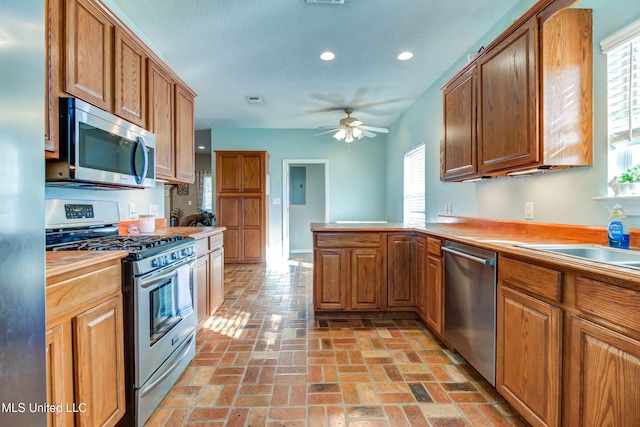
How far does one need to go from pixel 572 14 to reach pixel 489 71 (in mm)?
483

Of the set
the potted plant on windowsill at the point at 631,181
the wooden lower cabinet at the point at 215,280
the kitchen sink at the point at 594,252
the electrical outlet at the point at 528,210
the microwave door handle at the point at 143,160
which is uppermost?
the microwave door handle at the point at 143,160

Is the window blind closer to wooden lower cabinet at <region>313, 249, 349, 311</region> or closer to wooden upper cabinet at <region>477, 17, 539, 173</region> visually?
wooden upper cabinet at <region>477, 17, 539, 173</region>

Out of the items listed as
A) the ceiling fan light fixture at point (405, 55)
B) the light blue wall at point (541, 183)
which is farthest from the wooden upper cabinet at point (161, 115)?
the light blue wall at point (541, 183)

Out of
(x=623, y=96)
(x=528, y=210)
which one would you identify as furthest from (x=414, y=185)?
(x=623, y=96)

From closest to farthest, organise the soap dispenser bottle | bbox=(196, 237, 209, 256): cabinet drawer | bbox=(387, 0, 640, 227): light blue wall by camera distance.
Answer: the soap dispenser bottle < bbox=(387, 0, 640, 227): light blue wall < bbox=(196, 237, 209, 256): cabinet drawer

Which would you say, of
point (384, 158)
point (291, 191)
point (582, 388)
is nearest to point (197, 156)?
point (291, 191)

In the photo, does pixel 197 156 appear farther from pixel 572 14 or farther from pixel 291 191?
pixel 572 14

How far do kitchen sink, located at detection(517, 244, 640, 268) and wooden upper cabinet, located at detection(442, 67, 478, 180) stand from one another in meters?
0.89

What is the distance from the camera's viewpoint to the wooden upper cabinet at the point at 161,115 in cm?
227

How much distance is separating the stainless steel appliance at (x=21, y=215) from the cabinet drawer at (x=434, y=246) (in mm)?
2234

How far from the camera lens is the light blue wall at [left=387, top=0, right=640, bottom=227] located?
163cm

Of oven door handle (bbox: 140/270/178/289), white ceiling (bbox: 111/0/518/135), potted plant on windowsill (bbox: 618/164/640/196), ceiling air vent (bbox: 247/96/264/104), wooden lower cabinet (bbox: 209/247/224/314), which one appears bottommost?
wooden lower cabinet (bbox: 209/247/224/314)

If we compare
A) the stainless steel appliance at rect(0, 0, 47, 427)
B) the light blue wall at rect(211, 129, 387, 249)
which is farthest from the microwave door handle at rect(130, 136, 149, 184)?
the light blue wall at rect(211, 129, 387, 249)

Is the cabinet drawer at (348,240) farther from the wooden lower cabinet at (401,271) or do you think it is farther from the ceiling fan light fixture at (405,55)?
the ceiling fan light fixture at (405,55)
